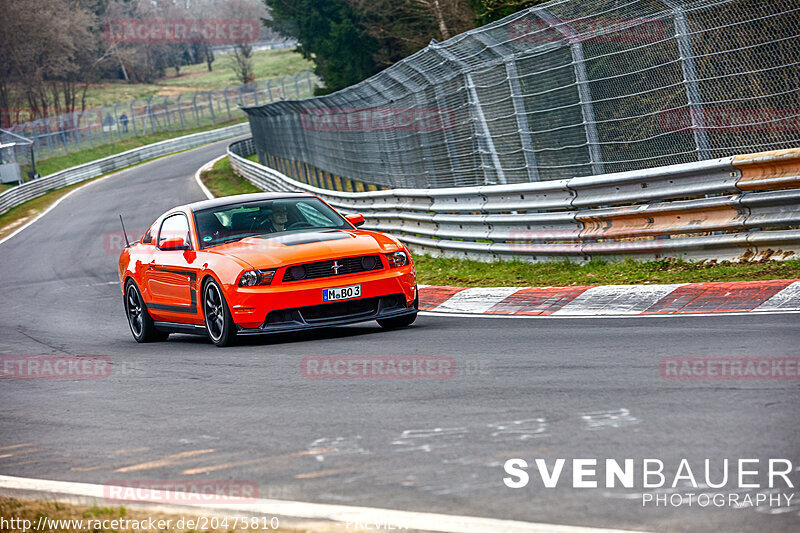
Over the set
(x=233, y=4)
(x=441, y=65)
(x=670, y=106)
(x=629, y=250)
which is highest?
(x=233, y=4)

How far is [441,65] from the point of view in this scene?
14969mm

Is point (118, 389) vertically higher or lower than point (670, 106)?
lower

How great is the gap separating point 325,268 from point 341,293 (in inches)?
11.0

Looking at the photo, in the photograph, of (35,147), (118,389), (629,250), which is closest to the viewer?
(118,389)

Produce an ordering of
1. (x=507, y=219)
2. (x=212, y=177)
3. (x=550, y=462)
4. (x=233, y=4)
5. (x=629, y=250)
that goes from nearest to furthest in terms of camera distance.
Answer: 1. (x=550, y=462)
2. (x=629, y=250)
3. (x=507, y=219)
4. (x=212, y=177)
5. (x=233, y=4)

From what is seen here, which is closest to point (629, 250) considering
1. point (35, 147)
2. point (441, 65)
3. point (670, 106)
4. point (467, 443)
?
point (670, 106)

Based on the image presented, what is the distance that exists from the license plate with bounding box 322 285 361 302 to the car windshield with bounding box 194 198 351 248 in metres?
1.31

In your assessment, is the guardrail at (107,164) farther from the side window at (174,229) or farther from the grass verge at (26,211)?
the side window at (174,229)

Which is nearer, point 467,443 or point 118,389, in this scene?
point 467,443

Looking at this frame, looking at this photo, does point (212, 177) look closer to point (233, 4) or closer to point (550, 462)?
point (550, 462)

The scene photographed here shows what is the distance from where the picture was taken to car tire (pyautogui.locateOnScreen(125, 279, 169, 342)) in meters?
11.1

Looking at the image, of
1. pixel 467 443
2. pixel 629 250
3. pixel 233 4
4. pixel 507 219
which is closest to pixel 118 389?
pixel 467 443

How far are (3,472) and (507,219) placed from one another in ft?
28.4

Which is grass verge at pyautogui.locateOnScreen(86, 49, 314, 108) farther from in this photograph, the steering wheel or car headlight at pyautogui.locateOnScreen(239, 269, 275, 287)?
car headlight at pyautogui.locateOnScreen(239, 269, 275, 287)
